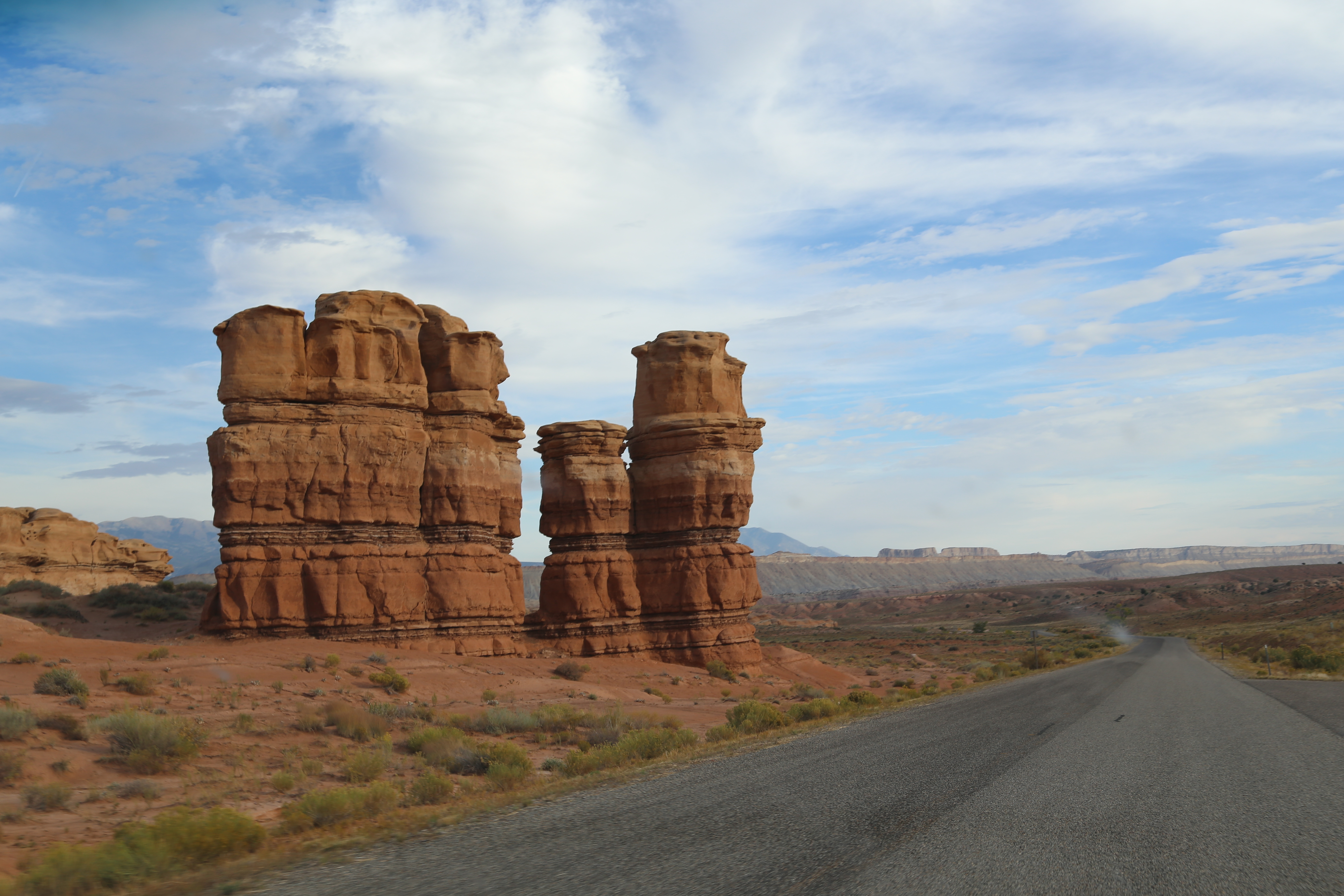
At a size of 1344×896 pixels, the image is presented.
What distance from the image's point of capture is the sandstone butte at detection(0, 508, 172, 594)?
49094mm

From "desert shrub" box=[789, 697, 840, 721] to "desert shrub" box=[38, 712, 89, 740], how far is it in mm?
16040

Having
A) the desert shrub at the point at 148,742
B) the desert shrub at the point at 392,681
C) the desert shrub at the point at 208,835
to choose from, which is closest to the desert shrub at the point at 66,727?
the desert shrub at the point at 148,742

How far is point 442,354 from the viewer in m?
37.2

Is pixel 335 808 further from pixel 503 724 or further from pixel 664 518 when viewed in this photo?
pixel 664 518

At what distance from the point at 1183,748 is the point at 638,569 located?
30.0 m

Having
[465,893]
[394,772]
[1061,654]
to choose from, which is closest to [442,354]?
[394,772]

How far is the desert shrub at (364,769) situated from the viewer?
15.3 meters

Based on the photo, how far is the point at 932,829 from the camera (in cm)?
891

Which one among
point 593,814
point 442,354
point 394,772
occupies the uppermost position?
point 442,354

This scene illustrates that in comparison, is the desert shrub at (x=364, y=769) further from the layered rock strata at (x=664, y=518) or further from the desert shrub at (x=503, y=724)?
the layered rock strata at (x=664, y=518)

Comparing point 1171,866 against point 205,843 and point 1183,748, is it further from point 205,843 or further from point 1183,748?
point 205,843

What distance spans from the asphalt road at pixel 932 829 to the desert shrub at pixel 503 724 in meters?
8.33

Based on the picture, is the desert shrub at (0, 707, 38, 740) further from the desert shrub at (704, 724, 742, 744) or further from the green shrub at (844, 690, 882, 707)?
the green shrub at (844, 690, 882, 707)

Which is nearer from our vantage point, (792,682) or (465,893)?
(465,893)
